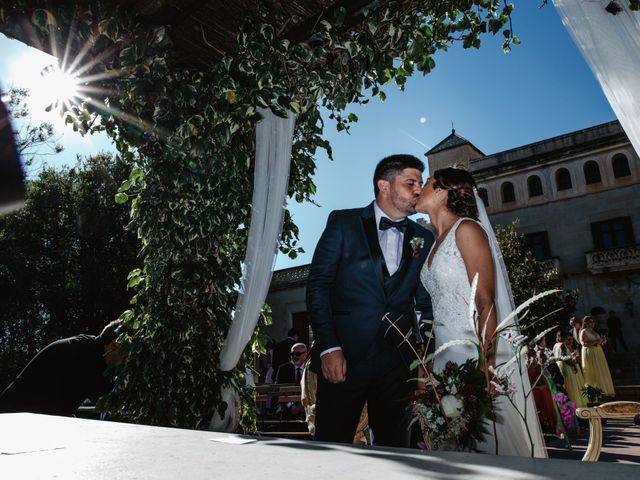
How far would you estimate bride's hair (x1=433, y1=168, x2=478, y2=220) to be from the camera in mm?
3096

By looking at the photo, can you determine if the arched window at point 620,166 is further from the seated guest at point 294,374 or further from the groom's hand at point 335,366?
the groom's hand at point 335,366

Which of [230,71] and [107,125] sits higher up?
[230,71]

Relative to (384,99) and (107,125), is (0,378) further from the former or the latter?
(384,99)

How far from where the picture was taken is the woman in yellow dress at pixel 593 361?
9875 millimetres

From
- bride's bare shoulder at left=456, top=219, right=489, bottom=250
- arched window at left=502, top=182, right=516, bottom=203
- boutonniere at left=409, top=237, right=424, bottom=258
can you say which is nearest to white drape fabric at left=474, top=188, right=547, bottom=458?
bride's bare shoulder at left=456, top=219, right=489, bottom=250

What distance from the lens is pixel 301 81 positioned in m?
4.13

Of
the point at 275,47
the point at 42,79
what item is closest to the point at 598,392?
the point at 275,47

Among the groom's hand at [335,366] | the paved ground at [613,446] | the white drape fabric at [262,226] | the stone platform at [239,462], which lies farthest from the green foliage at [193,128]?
the paved ground at [613,446]

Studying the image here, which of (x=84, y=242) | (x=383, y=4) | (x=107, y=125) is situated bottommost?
(x=107, y=125)

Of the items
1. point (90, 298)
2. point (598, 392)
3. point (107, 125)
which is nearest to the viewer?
point (107, 125)

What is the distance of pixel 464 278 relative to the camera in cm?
288

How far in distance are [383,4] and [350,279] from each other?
235 cm

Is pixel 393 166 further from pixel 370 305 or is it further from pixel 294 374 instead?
pixel 294 374

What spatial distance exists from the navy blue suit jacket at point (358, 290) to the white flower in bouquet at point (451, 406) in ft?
3.57
